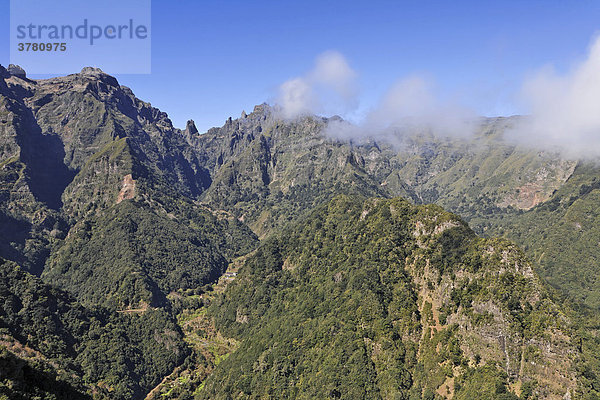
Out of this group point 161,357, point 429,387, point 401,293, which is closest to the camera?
point 429,387

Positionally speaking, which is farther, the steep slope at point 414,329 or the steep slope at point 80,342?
the steep slope at point 80,342

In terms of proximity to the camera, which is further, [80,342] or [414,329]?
[80,342]

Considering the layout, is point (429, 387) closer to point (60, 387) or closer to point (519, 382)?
point (519, 382)

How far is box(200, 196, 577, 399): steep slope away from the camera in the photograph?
93938mm

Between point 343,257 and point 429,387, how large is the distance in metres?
94.8

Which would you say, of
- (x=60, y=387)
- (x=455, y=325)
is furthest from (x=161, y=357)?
(x=455, y=325)

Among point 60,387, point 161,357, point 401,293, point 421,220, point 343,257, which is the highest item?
point 421,220

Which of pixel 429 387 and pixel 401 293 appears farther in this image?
pixel 401 293

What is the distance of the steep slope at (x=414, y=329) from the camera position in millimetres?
93938

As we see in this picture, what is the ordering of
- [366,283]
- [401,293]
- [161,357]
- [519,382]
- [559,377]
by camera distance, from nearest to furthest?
[559,377] → [519,382] → [401,293] → [366,283] → [161,357]

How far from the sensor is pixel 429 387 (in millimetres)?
107688

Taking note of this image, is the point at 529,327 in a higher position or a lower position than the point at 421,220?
lower

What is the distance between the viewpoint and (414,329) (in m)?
125

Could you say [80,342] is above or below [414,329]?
below
